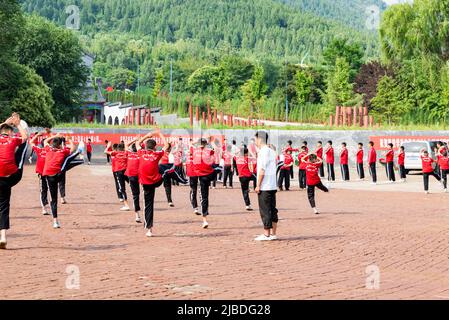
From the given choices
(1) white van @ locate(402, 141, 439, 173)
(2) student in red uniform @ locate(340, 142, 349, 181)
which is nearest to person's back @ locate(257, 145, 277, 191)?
(2) student in red uniform @ locate(340, 142, 349, 181)

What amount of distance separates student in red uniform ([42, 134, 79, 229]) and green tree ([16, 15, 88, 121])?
51269 millimetres

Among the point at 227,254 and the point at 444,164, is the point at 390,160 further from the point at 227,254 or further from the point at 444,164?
the point at 227,254

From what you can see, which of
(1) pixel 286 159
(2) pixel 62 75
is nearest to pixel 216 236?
(1) pixel 286 159

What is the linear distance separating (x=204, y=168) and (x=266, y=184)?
8.41ft

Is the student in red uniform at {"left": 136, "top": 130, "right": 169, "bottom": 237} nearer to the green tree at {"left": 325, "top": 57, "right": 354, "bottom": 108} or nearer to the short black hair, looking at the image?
the short black hair

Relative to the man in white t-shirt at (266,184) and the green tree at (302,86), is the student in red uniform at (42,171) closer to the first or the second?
the man in white t-shirt at (266,184)

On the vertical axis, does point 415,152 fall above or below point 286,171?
below

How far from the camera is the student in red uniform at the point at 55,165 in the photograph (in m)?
16.2

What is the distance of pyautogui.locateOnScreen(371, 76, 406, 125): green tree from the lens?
72.4 m

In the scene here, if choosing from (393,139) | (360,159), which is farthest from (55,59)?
(360,159)

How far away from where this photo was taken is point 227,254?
1284 cm

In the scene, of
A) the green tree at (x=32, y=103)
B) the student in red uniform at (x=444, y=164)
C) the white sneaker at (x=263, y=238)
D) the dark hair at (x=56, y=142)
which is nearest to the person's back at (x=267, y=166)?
the white sneaker at (x=263, y=238)

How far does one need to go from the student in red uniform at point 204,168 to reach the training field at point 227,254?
0.70 meters

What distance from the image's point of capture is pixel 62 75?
225 ft
